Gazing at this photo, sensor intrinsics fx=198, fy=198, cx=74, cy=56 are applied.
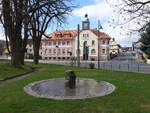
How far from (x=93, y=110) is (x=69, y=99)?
1.72 metres

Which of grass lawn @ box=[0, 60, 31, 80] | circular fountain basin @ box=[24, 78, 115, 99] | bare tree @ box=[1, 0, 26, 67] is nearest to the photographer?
circular fountain basin @ box=[24, 78, 115, 99]

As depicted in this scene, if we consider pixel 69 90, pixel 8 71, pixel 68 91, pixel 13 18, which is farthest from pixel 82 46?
pixel 68 91

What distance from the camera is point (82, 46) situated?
246ft

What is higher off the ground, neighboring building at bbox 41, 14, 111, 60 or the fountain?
neighboring building at bbox 41, 14, 111, 60

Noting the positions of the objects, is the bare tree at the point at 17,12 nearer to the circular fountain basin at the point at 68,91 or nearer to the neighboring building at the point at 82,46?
the circular fountain basin at the point at 68,91

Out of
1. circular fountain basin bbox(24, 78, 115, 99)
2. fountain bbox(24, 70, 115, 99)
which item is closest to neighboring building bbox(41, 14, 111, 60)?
fountain bbox(24, 70, 115, 99)

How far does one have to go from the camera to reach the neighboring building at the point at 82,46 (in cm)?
7112

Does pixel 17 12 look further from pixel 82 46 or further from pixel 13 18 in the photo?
pixel 82 46

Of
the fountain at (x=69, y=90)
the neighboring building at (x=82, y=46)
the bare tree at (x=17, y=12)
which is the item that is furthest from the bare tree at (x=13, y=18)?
the neighboring building at (x=82, y=46)

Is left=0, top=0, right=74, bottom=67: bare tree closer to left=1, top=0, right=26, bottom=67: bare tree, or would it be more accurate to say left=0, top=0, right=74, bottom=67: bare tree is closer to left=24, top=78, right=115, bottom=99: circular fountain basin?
left=1, top=0, right=26, bottom=67: bare tree

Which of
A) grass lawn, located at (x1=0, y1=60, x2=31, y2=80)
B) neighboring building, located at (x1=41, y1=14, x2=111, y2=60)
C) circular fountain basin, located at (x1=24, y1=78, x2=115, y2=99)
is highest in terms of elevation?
neighboring building, located at (x1=41, y1=14, x2=111, y2=60)

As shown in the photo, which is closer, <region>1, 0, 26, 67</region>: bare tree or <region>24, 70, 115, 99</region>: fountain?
<region>24, 70, 115, 99</region>: fountain

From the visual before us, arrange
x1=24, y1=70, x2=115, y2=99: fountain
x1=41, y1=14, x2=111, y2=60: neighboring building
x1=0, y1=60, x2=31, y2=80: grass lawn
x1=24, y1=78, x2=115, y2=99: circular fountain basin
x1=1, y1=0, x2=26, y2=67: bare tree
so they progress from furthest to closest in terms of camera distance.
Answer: x1=41, y1=14, x2=111, y2=60: neighboring building → x1=1, y1=0, x2=26, y2=67: bare tree → x1=0, y1=60, x2=31, y2=80: grass lawn → x1=24, y1=70, x2=115, y2=99: fountain → x1=24, y1=78, x2=115, y2=99: circular fountain basin

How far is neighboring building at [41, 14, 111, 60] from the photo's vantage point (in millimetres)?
71125
